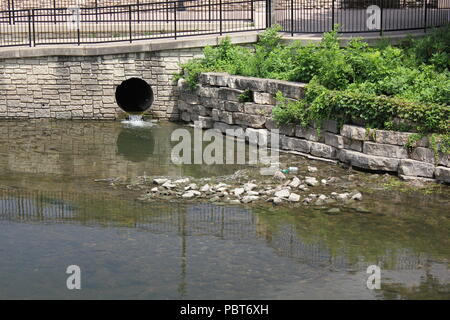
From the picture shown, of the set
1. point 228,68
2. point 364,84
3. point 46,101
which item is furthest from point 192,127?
point 364,84

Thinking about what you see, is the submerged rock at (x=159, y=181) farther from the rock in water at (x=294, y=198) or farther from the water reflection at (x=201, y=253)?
the rock in water at (x=294, y=198)

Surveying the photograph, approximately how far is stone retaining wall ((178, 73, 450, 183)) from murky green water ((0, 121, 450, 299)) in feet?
1.43

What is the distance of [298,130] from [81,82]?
22.9ft

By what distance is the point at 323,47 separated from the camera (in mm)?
18656

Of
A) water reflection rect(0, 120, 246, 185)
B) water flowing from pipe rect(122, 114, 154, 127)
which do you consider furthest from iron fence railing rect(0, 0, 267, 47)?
water reflection rect(0, 120, 246, 185)

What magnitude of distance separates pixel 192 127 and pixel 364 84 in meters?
5.66

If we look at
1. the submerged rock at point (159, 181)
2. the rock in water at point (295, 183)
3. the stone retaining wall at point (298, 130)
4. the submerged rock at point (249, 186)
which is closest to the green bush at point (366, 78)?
the stone retaining wall at point (298, 130)

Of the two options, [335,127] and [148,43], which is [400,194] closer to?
[335,127]

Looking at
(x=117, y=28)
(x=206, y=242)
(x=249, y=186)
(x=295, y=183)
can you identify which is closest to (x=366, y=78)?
(x=295, y=183)

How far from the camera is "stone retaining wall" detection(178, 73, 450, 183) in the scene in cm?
1534

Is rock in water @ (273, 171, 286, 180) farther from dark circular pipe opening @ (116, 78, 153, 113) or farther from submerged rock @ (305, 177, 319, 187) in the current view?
dark circular pipe opening @ (116, 78, 153, 113)

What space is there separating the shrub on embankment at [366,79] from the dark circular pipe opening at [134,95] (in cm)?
333

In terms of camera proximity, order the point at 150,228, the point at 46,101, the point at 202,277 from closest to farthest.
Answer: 1. the point at 202,277
2. the point at 150,228
3. the point at 46,101

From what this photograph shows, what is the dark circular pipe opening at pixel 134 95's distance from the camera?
22734 mm
